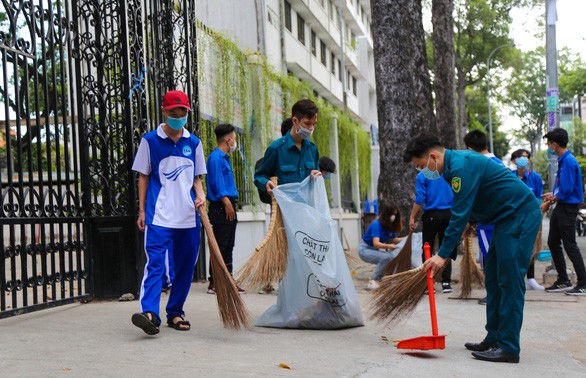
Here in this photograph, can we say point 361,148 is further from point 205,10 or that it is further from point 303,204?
point 303,204

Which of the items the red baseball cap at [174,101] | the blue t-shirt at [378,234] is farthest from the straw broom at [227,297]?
the blue t-shirt at [378,234]

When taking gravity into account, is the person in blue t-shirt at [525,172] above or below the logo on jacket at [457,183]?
above

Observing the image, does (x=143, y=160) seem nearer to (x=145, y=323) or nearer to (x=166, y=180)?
(x=166, y=180)

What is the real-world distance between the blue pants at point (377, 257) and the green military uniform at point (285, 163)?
4003mm

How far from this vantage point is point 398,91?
13727 mm

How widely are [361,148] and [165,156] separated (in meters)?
23.1

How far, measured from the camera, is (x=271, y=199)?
779cm

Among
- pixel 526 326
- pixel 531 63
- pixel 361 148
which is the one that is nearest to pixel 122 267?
pixel 526 326

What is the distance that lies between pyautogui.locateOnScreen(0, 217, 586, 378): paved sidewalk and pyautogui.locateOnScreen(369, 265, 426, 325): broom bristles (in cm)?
23

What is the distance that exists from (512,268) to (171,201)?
240 centimetres

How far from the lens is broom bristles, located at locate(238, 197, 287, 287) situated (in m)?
6.93

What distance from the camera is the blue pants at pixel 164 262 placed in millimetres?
6367

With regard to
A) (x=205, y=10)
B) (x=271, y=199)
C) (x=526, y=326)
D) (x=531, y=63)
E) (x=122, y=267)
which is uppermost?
(x=531, y=63)

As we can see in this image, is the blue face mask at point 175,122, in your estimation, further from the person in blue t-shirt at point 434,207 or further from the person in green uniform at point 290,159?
the person in blue t-shirt at point 434,207
